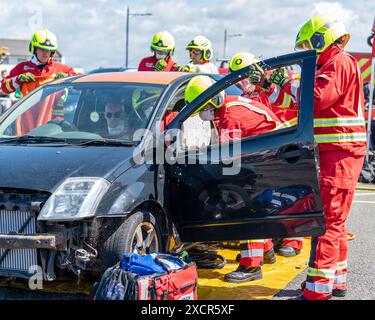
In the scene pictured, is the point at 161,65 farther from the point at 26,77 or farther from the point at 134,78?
the point at 134,78

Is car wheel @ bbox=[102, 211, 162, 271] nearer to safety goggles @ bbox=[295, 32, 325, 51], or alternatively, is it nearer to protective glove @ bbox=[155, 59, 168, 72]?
safety goggles @ bbox=[295, 32, 325, 51]

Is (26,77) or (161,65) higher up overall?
(161,65)

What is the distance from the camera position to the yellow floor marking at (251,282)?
459cm

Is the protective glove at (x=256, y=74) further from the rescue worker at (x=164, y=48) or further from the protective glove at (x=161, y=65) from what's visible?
the rescue worker at (x=164, y=48)

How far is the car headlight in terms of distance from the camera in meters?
3.71

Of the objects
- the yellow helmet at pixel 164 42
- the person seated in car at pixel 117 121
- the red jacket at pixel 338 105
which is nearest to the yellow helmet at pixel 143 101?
the person seated in car at pixel 117 121

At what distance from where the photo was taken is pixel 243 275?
489 centimetres

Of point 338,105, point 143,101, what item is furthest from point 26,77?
point 338,105

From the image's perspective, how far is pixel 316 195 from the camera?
407 cm

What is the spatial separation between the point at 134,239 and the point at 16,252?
0.79m

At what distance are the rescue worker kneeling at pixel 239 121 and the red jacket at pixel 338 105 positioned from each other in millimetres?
458

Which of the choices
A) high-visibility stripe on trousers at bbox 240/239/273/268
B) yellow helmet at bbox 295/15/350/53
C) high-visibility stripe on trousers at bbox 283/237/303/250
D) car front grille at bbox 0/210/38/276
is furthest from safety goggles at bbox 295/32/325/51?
car front grille at bbox 0/210/38/276

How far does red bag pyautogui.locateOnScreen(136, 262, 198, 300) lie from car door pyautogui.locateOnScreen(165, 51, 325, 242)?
59 centimetres
